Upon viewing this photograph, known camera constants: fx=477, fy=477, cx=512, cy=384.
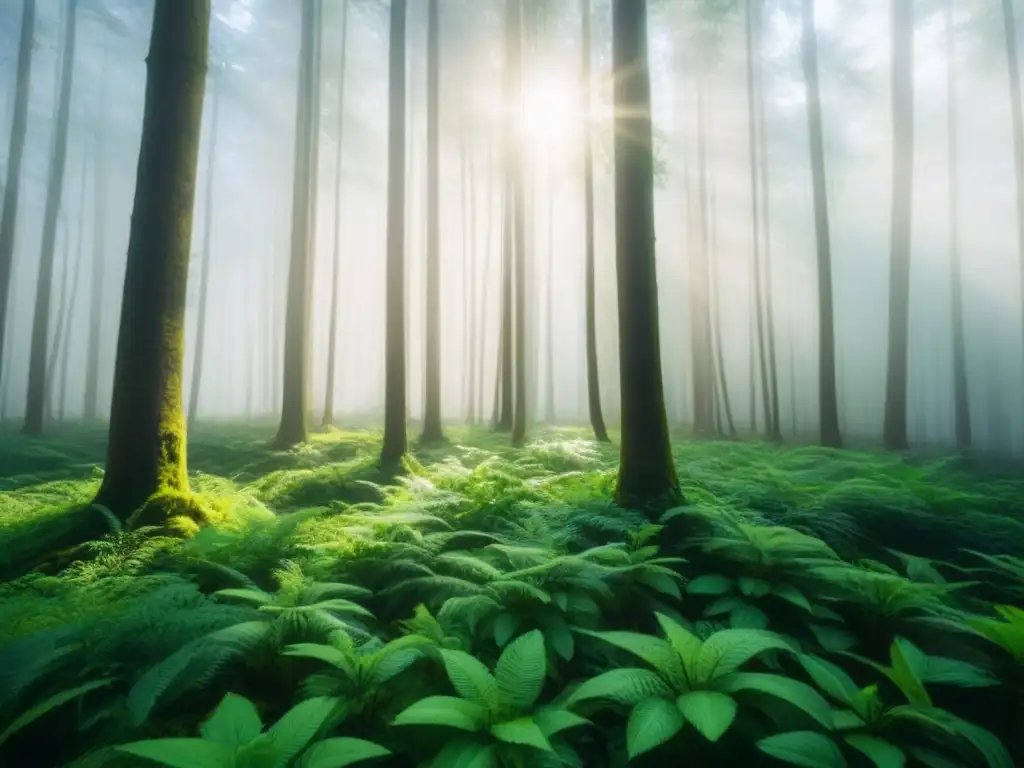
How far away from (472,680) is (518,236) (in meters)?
13.1

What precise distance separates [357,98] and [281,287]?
15.8 metres

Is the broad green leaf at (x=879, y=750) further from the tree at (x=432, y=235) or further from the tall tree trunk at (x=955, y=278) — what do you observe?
the tall tree trunk at (x=955, y=278)

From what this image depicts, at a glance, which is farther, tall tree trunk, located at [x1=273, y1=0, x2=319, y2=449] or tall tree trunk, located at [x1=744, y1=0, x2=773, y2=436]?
tall tree trunk, located at [x1=744, y1=0, x2=773, y2=436]

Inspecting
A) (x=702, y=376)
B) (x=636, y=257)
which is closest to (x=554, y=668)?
(x=636, y=257)

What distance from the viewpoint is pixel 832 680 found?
2.38 meters

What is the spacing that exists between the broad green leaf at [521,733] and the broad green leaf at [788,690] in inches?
39.5

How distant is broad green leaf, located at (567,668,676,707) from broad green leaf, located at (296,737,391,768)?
2.99 ft

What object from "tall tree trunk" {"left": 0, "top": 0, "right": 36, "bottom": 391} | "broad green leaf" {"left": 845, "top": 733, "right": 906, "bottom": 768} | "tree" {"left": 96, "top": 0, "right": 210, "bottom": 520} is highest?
"tall tree trunk" {"left": 0, "top": 0, "right": 36, "bottom": 391}

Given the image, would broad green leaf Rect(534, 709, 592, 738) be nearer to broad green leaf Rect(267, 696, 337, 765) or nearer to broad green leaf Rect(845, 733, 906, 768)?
broad green leaf Rect(267, 696, 337, 765)

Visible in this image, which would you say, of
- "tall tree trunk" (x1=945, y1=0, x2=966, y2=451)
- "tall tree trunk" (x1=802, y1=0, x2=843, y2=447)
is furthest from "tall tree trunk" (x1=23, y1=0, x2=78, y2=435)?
"tall tree trunk" (x1=945, y1=0, x2=966, y2=451)

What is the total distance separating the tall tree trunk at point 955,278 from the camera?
640 inches

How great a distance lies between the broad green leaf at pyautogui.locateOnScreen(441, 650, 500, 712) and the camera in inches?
87.8

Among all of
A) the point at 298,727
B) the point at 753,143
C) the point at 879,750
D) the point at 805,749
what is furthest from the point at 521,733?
the point at 753,143

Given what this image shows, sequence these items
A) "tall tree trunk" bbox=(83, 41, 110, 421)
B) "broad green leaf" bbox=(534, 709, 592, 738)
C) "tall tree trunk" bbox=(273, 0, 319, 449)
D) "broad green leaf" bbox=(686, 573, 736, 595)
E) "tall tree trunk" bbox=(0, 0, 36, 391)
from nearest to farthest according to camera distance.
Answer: "broad green leaf" bbox=(534, 709, 592, 738)
"broad green leaf" bbox=(686, 573, 736, 595)
"tall tree trunk" bbox=(273, 0, 319, 449)
"tall tree trunk" bbox=(0, 0, 36, 391)
"tall tree trunk" bbox=(83, 41, 110, 421)
